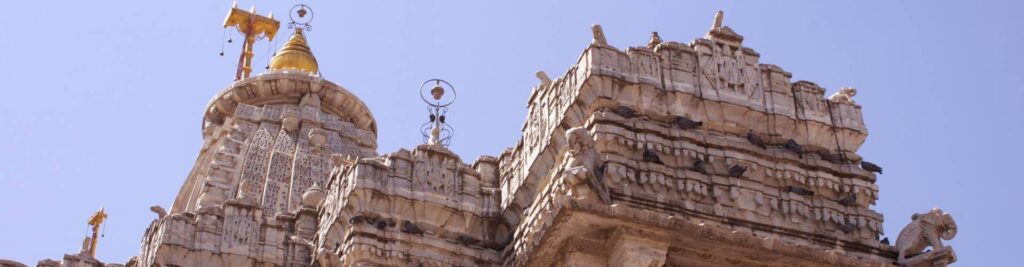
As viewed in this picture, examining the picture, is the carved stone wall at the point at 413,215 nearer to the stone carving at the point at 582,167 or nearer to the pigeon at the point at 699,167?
the stone carving at the point at 582,167

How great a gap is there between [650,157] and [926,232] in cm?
406

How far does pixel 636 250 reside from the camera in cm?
2602

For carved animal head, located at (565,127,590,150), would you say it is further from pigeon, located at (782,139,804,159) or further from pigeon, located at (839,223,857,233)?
pigeon, located at (839,223,857,233)

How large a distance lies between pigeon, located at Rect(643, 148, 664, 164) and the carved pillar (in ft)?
7.25

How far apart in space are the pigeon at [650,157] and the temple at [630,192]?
3 cm

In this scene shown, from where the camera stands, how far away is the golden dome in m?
49.6

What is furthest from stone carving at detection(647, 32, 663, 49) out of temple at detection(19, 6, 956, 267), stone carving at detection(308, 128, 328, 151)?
stone carving at detection(308, 128, 328, 151)

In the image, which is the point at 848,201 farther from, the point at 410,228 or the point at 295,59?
the point at 295,59

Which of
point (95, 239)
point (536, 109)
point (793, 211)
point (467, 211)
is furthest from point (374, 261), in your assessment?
point (95, 239)

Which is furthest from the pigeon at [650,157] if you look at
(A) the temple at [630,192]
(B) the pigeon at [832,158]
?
(B) the pigeon at [832,158]

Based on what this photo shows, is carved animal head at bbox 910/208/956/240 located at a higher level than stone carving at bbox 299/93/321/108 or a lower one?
lower

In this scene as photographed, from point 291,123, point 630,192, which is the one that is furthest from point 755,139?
point 291,123

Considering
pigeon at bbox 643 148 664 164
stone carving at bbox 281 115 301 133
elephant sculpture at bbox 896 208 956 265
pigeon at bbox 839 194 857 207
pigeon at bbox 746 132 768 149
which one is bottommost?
elephant sculpture at bbox 896 208 956 265

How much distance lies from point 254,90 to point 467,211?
59.6 ft
